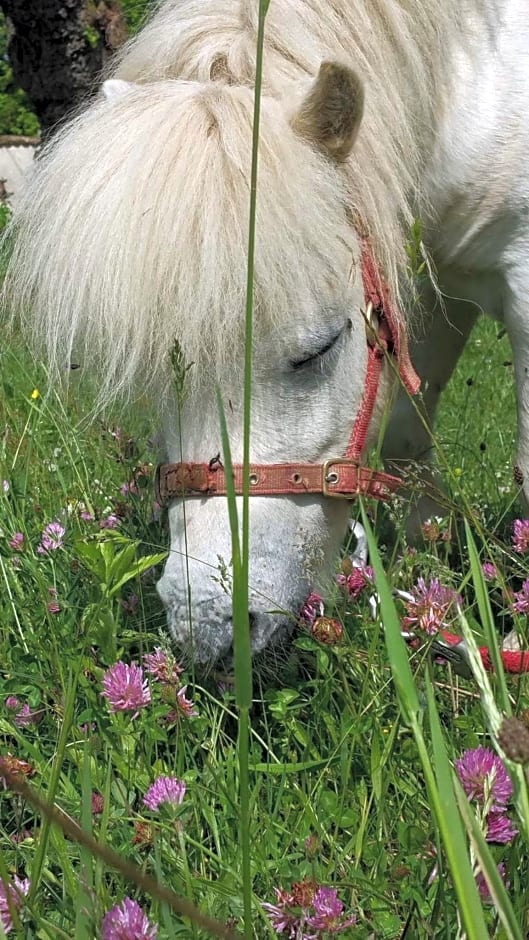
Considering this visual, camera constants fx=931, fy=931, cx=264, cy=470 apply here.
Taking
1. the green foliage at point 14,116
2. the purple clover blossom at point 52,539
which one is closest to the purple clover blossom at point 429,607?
the purple clover blossom at point 52,539

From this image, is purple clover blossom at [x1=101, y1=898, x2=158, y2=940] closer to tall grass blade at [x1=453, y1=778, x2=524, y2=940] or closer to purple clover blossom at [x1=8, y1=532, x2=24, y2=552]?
tall grass blade at [x1=453, y1=778, x2=524, y2=940]

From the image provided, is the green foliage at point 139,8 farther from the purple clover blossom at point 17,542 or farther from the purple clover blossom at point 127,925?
the purple clover blossom at point 127,925

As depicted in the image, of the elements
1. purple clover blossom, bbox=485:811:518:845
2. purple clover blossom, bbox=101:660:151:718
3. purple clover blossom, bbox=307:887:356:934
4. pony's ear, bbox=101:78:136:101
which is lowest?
purple clover blossom, bbox=485:811:518:845

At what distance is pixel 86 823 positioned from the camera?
0.82 m

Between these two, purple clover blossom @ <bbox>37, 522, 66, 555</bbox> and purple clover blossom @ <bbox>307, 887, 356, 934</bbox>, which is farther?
purple clover blossom @ <bbox>37, 522, 66, 555</bbox>

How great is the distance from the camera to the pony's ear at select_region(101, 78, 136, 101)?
1646 millimetres

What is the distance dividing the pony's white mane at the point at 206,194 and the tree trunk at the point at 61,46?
14.3 ft

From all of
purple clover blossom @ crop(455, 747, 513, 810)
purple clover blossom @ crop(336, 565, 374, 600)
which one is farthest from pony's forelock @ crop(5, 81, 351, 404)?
purple clover blossom @ crop(455, 747, 513, 810)

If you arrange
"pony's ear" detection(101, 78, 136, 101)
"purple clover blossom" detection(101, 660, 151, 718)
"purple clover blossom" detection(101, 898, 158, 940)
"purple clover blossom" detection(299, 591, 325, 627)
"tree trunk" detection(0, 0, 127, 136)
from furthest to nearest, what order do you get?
"tree trunk" detection(0, 0, 127, 136), "pony's ear" detection(101, 78, 136, 101), "purple clover blossom" detection(299, 591, 325, 627), "purple clover blossom" detection(101, 660, 151, 718), "purple clover blossom" detection(101, 898, 158, 940)

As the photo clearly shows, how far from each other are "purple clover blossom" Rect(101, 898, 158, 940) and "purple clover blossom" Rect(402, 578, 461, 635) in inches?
21.1

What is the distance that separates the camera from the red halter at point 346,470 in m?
1.49

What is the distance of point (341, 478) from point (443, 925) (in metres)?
0.82

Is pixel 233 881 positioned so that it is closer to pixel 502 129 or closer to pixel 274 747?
pixel 274 747

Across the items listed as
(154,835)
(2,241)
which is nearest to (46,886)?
(154,835)
